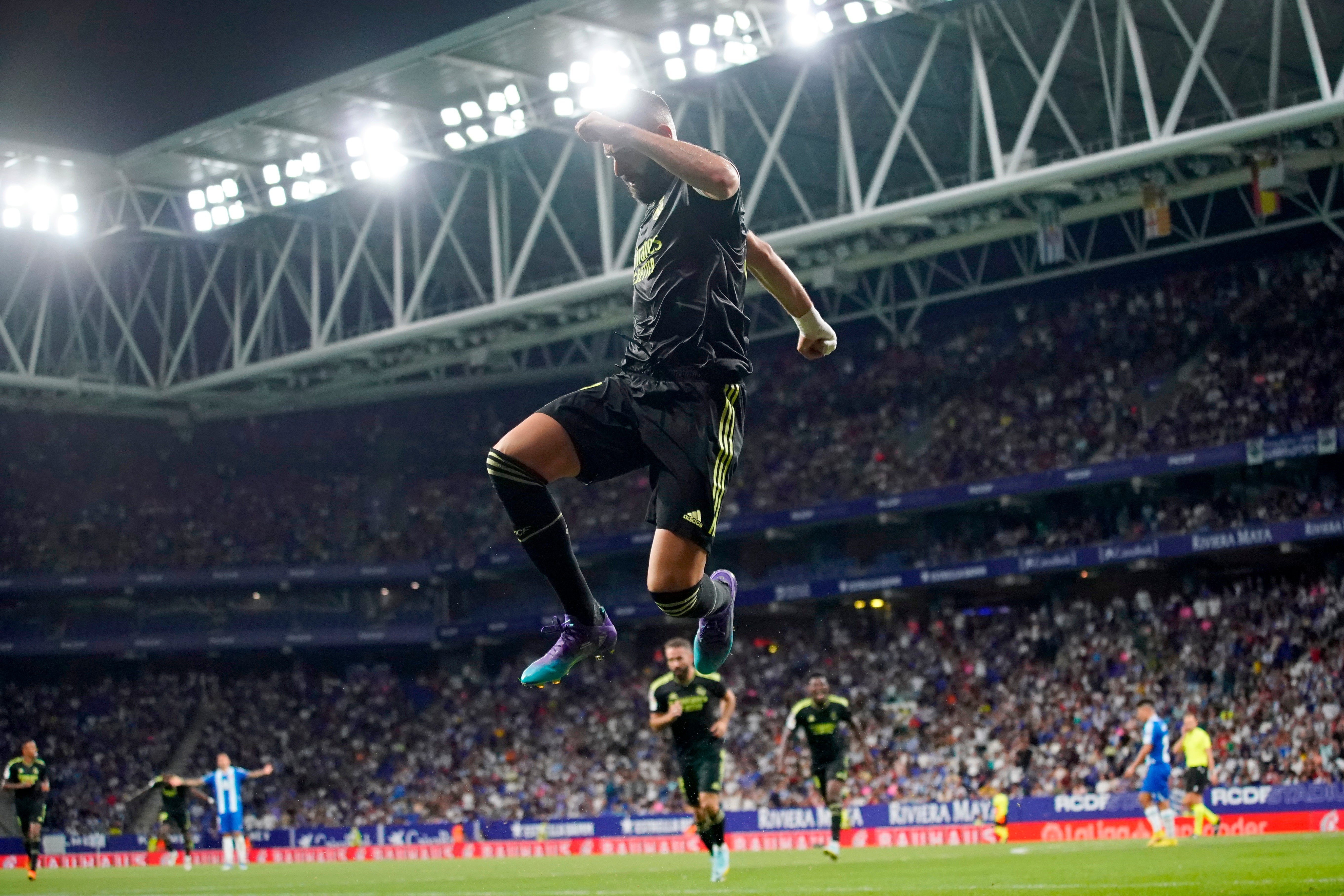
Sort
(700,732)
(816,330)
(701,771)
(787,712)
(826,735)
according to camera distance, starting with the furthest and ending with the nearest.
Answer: (787,712) → (826,735) → (700,732) → (701,771) → (816,330)

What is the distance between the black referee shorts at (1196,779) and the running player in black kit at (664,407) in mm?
14290

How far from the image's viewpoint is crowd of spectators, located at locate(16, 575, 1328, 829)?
2831 centimetres

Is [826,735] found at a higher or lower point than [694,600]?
lower

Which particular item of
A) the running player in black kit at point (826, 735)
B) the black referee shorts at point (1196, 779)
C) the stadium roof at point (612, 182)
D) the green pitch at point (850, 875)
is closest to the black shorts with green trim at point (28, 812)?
the green pitch at point (850, 875)

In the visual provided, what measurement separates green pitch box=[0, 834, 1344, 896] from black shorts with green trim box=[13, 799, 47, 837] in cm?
84

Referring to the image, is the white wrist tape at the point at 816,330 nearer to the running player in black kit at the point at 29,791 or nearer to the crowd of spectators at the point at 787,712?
the crowd of spectators at the point at 787,712

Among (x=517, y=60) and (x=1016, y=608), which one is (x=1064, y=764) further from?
(x=517, y=60)

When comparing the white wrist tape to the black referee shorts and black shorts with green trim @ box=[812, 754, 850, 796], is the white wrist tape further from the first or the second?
the black referee shorts

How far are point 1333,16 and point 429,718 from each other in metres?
28.1

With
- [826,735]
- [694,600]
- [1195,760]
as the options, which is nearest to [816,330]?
[694,600]

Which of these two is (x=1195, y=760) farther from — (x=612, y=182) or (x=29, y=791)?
(x=612, y=182)

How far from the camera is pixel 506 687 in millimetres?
41094

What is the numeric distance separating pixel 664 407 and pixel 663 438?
0.43 ft

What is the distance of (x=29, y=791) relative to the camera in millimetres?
22438
